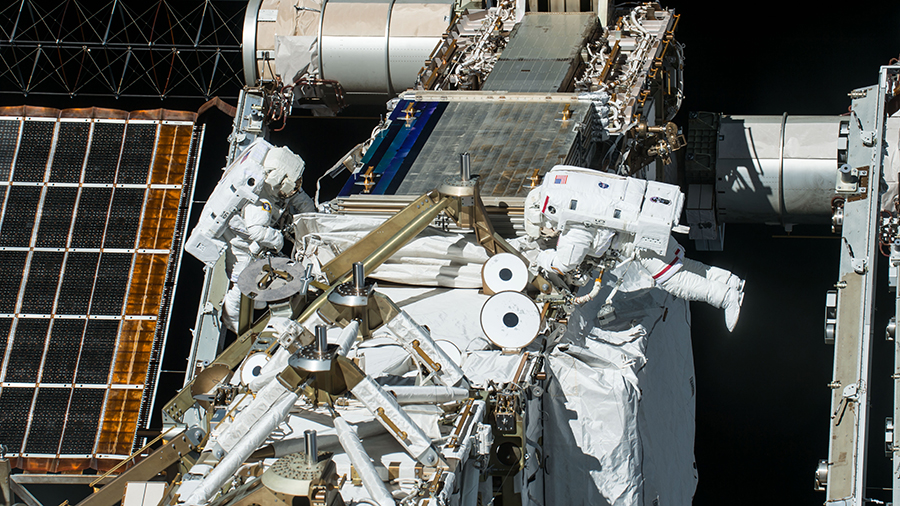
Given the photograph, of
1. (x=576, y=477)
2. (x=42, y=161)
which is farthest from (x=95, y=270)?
(x=576, y=477)

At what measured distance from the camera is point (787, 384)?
46.1ft

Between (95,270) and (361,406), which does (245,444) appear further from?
(95,270)

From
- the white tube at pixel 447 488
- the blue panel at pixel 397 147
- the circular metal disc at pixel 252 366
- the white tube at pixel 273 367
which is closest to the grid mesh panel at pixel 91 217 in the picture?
the blue panel at pixel 397 147

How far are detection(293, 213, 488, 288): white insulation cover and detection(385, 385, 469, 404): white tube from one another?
2.43 meters

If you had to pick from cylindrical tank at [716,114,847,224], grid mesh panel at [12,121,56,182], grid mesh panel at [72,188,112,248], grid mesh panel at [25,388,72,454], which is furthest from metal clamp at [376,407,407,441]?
grid mesh panel at [12,121,56,182]

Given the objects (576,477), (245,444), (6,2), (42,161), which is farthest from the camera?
(6,2)

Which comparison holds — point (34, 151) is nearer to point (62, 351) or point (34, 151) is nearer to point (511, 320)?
point (62, 351)

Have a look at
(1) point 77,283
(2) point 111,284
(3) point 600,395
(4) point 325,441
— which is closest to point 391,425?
(4) point 325,441

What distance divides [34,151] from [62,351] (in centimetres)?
221

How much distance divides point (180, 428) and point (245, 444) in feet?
4.20

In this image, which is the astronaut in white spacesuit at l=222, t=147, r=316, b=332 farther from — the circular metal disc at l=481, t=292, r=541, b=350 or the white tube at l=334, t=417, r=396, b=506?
the white tube at l=334, t=417, r=396, b=506

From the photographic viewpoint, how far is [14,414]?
11992mm

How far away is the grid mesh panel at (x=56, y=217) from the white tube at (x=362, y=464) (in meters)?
6.49

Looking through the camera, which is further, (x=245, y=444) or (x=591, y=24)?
(x=591, y=24)
